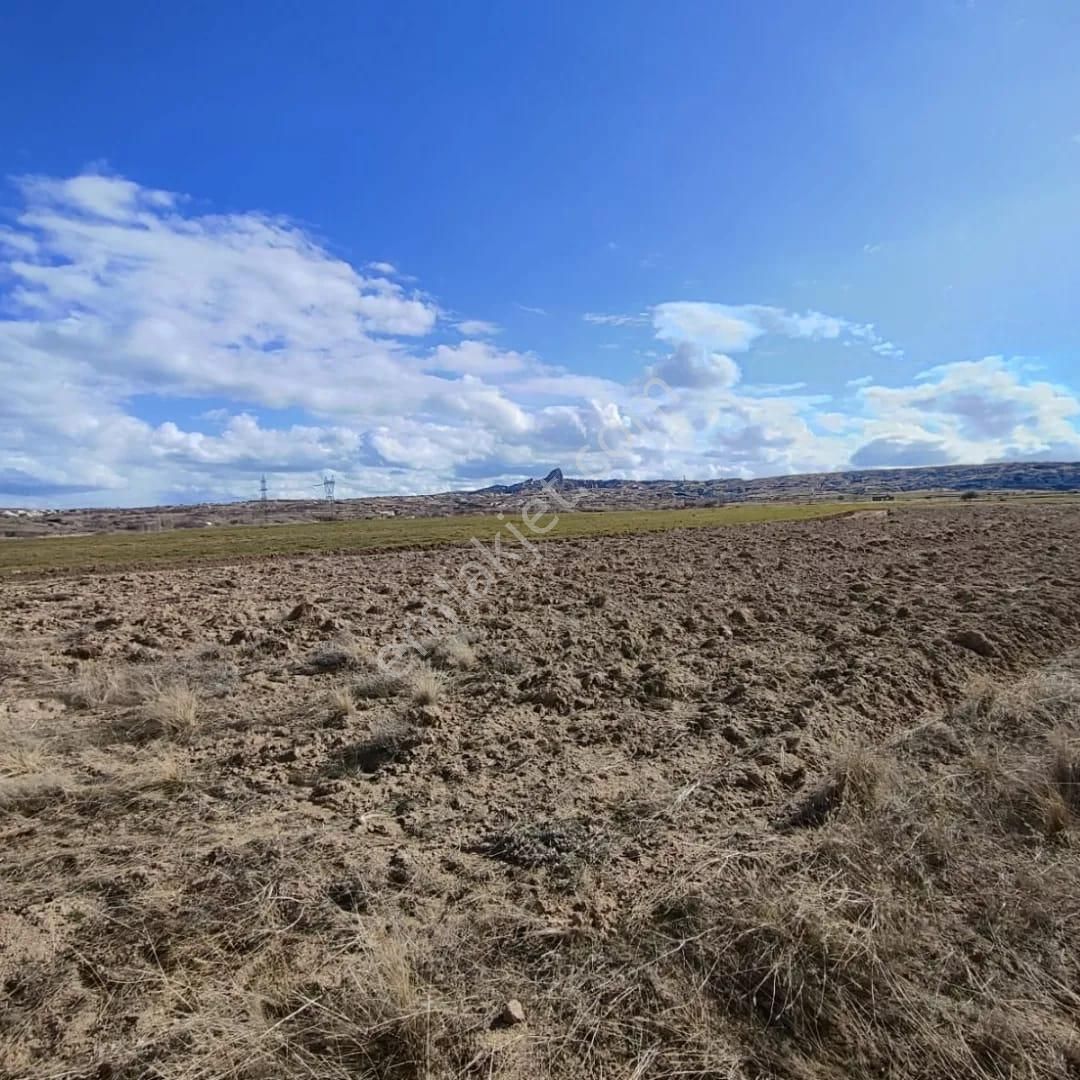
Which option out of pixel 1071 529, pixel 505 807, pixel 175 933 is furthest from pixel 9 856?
pixel 1071 529

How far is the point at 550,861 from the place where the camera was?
433 centimetres

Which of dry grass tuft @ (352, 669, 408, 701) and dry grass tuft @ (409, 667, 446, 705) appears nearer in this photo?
dry grass tuft @ (409, 667, 446, 705)

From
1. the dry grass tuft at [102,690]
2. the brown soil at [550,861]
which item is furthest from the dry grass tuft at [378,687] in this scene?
the dry grass tuft at [102,690]

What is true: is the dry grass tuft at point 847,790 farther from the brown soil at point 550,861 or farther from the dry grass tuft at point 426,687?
the dry grass tuft at point 426,687

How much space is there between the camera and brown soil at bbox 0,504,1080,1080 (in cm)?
293

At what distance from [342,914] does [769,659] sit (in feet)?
21.8

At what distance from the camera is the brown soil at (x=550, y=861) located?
293cm

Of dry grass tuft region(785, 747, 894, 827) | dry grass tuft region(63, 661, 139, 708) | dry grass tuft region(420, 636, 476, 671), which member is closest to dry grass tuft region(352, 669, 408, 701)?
dry grass tuft region(420, 636, 476, 671)

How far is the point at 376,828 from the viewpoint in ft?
15.9

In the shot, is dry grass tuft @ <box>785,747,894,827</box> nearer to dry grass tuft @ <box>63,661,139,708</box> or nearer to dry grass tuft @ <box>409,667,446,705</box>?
dry grass tuft @ <box>409,667,446,705</box>

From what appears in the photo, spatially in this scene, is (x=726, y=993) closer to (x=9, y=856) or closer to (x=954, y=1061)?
(x=954, y=1061)

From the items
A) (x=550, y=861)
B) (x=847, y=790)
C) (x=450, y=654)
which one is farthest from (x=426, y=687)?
(x=847, y=790)

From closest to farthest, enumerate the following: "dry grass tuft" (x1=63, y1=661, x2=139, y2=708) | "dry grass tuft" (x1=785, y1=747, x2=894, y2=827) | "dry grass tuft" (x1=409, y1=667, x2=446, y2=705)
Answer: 1. "dry grass tuft" (x1=785, y1=747, x2=894, y2=827)
2. "dry grass tuft" (x1=409, y1=667, x2=446, y2=705)
3. "dry grass tuft" (x1=63, y1=661, x2=139, y2=708)

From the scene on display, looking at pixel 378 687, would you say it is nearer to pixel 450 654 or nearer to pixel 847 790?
pixel 450 654
